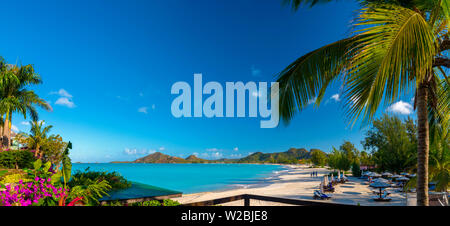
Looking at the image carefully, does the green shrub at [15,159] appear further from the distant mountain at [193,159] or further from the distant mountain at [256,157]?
the distant mountain at [193,159]

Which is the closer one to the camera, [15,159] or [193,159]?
[15,159]

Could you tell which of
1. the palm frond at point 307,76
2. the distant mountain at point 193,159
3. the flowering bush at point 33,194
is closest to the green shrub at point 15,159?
the flowering bush at point 33,194

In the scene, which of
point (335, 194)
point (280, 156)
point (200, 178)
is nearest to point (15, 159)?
point (335, 194)

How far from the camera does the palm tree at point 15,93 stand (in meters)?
16.3

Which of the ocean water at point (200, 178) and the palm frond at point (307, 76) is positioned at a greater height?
the palm frond at point (307, 76)

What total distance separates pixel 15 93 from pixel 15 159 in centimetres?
694

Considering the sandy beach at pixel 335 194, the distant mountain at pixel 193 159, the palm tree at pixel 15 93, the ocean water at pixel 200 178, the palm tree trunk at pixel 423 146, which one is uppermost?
the palm tree at pixel 15 93

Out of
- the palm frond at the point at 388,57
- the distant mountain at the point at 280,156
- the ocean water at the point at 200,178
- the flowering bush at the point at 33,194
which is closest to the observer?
the palm frond at the point at 388,57

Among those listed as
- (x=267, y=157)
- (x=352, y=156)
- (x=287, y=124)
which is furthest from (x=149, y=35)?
(x=267, y=157)

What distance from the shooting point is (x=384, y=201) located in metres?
12.3

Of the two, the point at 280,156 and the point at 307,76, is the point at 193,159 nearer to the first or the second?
the point at 280,156

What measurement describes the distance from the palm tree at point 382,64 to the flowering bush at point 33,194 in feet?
13.2

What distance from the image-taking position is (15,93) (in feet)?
56.8
